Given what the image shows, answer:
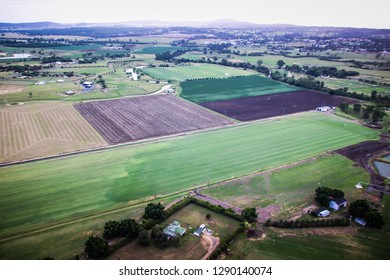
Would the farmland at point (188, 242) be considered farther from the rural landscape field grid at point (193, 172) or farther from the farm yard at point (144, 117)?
the farm yard at point (144, 117)

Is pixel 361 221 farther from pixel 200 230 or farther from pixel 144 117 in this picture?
pixel 144 117

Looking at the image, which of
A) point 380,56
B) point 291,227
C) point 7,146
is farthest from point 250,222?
point 380,56

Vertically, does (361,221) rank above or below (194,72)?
below

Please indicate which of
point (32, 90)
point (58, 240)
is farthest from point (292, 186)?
point (32, 90)

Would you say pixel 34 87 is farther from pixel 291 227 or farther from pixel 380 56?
pixel 380 56

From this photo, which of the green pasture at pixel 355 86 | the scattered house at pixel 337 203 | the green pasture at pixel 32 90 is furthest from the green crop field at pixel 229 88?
the scattered house at pixel 337 203

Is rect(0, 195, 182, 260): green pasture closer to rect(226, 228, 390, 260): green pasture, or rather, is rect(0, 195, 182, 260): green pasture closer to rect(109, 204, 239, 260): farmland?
rect(109, 204, 239, 260): farmland

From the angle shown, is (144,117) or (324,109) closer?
(144,117)
